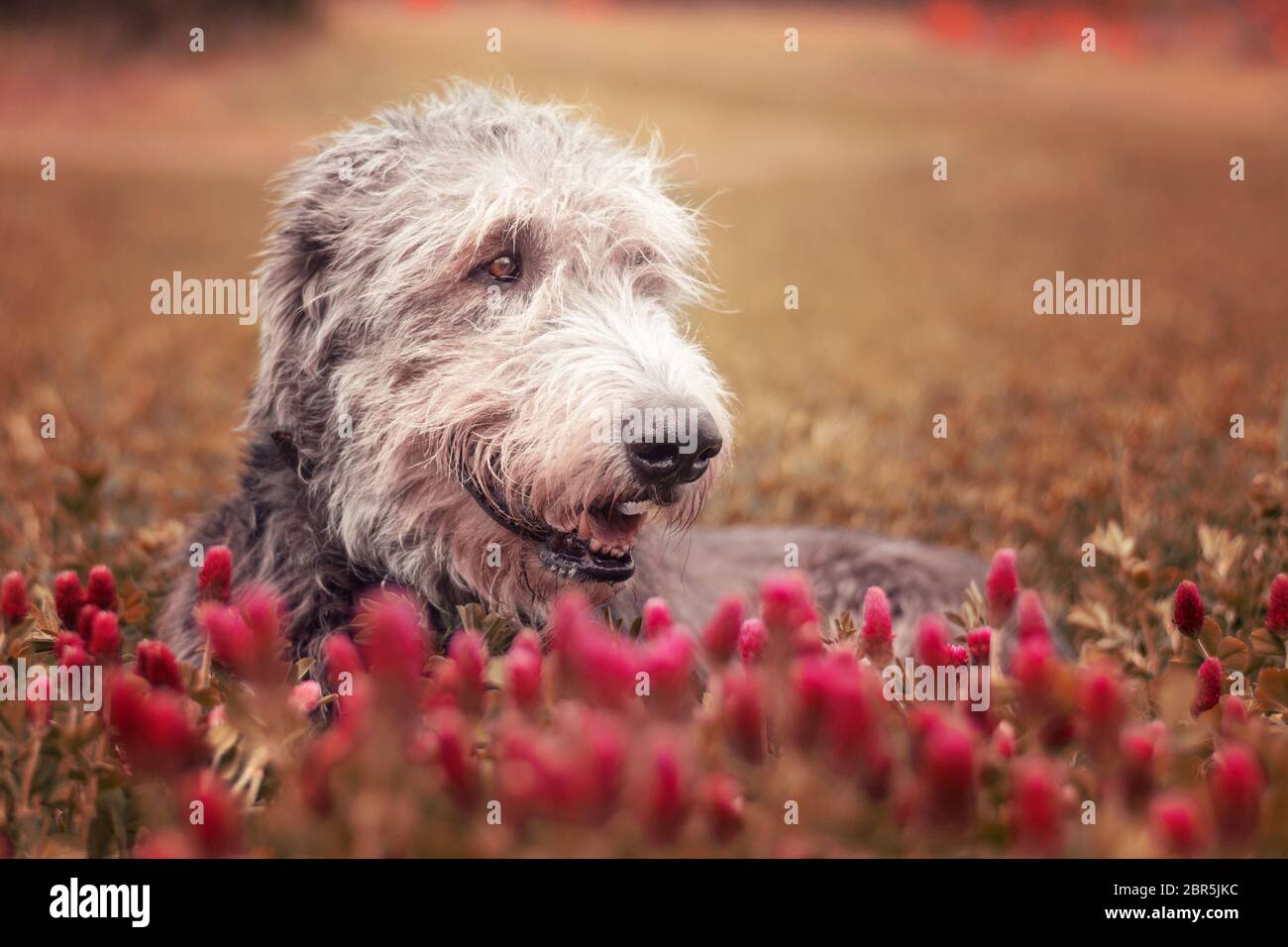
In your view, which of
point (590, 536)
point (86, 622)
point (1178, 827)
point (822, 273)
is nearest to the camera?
point (1178, 827)

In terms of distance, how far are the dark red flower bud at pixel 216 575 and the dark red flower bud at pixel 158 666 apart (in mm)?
520

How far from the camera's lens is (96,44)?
22.1 m

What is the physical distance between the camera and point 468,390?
4.09 m

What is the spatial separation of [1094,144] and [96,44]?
1930 cm

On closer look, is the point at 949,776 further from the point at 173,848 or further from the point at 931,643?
the point at 173,848

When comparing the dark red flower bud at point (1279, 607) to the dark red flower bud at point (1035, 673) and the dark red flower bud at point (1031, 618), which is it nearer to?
the dark red flower bud at point (1031, 618)

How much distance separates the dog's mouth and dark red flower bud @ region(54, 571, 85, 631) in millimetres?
1325

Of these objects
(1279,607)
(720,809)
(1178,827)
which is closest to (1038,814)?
(1178,827)

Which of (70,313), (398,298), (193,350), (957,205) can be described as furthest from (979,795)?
(957,205)

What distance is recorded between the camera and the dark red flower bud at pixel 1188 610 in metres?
3.55

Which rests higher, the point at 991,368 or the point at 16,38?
the point at 16,38

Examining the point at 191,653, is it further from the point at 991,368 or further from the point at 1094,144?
the point at 1094,144

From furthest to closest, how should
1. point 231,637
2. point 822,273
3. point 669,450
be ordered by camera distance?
point 822,273 → point 669,450 → point 231,637

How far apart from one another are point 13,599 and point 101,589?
240mm
